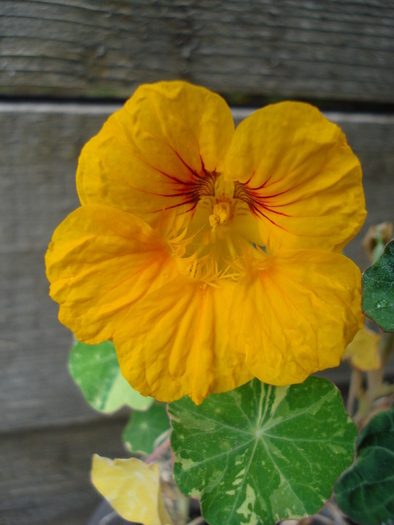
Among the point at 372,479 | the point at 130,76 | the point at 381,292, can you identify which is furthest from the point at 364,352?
the point at 130,76

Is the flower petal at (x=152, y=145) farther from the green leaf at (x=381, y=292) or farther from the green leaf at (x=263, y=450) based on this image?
the green leaf at (x=263, y=450)

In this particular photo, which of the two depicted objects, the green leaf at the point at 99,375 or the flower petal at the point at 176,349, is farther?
the green leaf at the point at 99,375

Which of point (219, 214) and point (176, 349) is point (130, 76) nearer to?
point (219, 214)

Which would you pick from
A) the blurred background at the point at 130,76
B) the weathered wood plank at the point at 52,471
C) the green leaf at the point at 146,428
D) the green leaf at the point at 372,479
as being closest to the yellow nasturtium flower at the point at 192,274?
the green leaf at the point at 372,479

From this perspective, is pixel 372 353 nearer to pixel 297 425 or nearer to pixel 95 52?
pixel 297 425

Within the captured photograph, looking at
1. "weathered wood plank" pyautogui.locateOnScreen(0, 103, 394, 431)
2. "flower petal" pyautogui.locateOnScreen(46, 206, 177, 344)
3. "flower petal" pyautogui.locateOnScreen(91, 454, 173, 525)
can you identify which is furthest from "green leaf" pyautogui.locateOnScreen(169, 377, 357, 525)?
"weathered wood plank" pyautogui.locateOnScreen(0, 103, 394, 431)

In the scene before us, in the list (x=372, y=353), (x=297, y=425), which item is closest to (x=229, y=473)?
(x=297, y=425)
